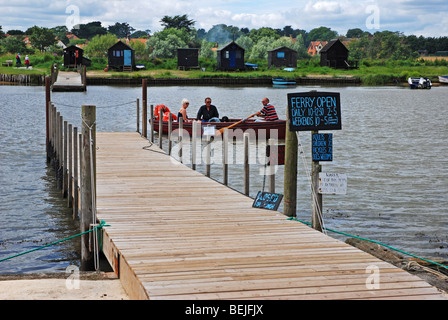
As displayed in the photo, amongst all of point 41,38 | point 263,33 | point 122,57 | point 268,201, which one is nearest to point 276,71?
point 122,57

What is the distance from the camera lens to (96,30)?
566 ft

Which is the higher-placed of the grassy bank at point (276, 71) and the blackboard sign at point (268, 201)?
the grassy bank at point (276, 71)

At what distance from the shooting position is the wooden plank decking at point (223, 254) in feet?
22.1

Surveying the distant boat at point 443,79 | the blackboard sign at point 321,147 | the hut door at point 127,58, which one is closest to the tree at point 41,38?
the hut door at point 127,58

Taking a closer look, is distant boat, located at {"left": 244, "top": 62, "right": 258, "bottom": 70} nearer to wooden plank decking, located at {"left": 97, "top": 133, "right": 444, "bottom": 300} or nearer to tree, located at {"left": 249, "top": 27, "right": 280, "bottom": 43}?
tree, located at {"left": 249, "top": 27, "right": 280, "bottom": 43}

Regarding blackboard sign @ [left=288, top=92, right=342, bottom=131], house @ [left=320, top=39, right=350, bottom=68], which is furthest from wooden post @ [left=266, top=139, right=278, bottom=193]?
house @ [left=320, top=39, right=350, bottom=68]

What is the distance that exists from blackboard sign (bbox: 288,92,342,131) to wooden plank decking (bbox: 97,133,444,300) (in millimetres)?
1511

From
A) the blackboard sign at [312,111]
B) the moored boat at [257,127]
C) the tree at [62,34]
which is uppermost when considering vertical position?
the tree at [62,34]

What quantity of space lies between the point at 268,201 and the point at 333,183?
1.74 m

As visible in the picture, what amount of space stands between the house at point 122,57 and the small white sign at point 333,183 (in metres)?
80.9

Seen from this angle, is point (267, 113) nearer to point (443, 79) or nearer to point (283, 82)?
point (283, 82)

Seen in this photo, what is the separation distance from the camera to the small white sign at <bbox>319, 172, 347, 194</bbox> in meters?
9.20

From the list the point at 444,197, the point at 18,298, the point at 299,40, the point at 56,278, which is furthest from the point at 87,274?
the point at 299,40

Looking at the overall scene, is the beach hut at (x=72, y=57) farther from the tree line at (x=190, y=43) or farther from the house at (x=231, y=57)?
the house at (x=231, y=57)
